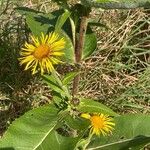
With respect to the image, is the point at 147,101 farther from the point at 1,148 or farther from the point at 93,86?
the point at 1,148

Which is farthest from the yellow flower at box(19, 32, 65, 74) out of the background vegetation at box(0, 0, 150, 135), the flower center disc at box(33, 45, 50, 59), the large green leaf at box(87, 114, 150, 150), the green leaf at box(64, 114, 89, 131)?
the background vegetation at box(0, 0, 150, 135)

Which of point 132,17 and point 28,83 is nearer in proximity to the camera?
point 28,83

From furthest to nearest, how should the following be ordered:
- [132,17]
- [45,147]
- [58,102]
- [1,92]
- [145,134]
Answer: [132,17], [1,92], [145,134], [58,102], [45,147]

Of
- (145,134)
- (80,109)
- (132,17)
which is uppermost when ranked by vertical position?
(132,17)

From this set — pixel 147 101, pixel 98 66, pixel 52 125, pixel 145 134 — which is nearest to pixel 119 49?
pixel 98 66

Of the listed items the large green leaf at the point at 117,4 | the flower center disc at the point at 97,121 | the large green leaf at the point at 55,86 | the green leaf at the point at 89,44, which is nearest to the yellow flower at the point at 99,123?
the flower center disc at the point at 97,121

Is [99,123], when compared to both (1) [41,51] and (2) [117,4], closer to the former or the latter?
(1) [41,51]

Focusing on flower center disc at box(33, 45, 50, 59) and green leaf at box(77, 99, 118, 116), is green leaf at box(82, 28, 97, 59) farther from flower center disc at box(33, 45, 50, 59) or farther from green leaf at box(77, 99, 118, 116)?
flower center disc at box(33, 45, 50, 59)

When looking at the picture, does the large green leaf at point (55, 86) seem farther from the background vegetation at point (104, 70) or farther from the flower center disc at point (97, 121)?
the background vegetation at point (104, 70)
